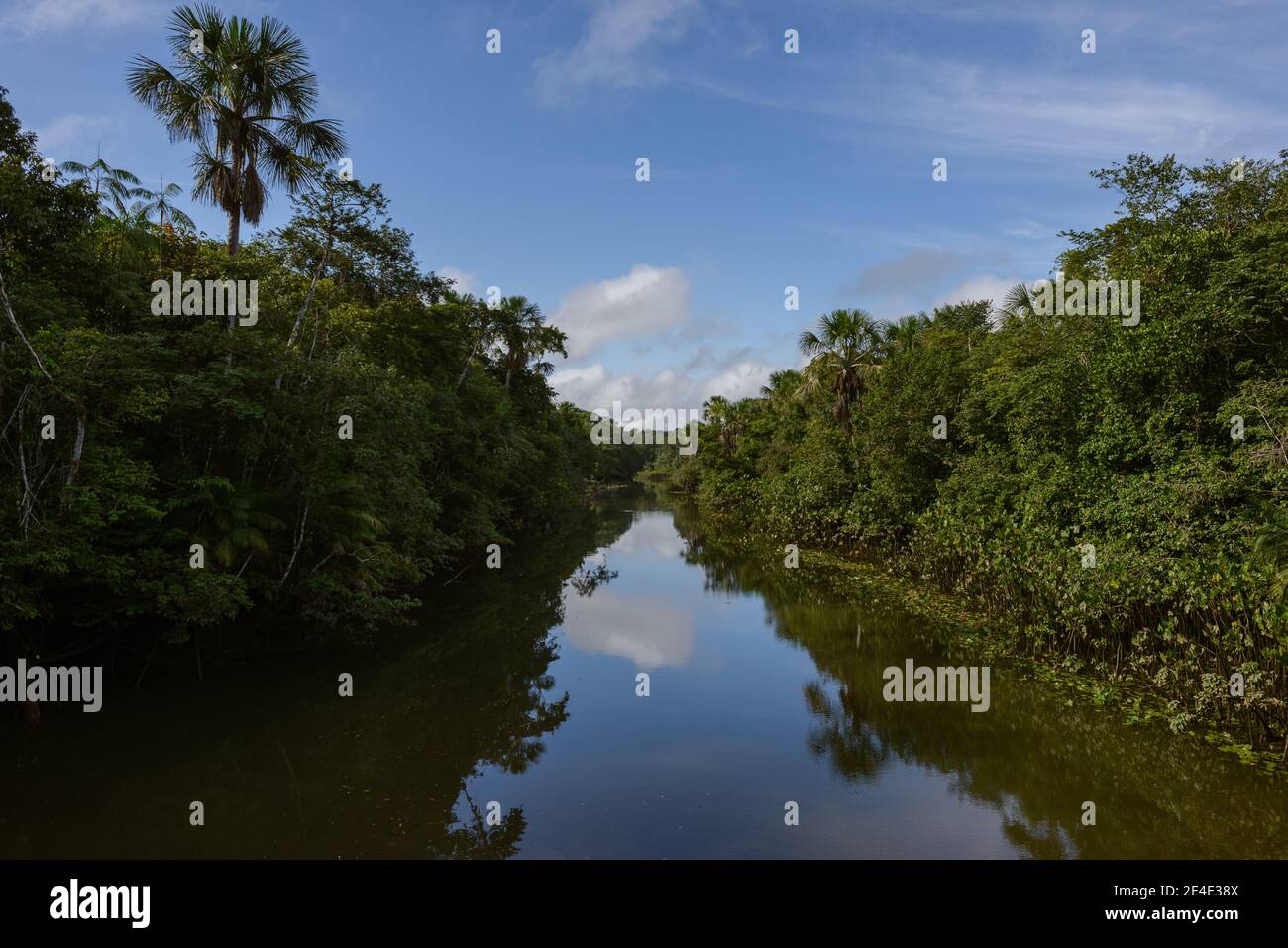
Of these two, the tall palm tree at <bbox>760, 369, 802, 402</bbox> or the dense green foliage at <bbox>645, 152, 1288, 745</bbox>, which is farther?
the tall palm tree at <bbox>760, 369, 802, 402</bbox>

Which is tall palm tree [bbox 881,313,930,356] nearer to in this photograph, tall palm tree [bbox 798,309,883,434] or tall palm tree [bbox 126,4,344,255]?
tall palm tree [bbox 798,309,883,434]

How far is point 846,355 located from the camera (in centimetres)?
2742

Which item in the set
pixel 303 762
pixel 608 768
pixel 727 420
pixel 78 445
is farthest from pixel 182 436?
pixel 727 420

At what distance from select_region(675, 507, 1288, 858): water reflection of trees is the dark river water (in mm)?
33

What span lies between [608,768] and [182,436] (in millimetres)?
7389

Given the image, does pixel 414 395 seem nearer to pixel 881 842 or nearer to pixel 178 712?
pixel 178 712

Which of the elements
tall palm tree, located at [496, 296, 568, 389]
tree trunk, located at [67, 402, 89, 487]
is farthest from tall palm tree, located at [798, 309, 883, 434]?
tree trunk, located at [67, 402, 89, 487]

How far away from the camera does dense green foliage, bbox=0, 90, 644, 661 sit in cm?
723

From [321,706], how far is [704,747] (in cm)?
552

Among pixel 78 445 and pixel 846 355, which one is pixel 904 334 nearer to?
pixel 846 355

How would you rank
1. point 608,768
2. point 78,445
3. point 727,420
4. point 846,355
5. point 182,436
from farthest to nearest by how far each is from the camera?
point 727,420, point 846,355, point 182,436, point 608,768, point 78,445

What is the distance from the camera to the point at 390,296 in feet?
63.4

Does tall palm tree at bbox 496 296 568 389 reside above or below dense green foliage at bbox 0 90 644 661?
above
